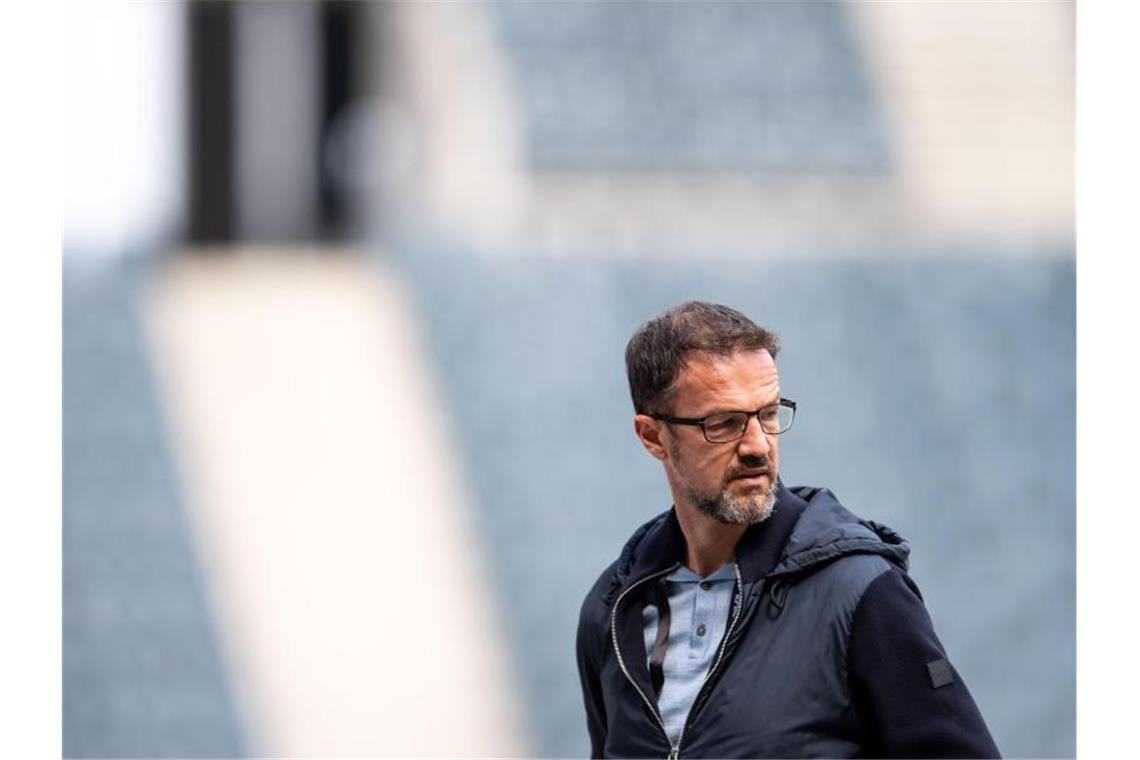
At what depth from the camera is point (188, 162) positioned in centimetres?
642

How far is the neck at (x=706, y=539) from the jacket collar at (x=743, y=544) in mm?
28

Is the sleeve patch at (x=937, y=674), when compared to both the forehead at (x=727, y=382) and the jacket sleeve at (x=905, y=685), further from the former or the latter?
the forehead at (x=727, y=382)

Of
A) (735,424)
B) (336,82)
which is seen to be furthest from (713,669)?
(336,82)

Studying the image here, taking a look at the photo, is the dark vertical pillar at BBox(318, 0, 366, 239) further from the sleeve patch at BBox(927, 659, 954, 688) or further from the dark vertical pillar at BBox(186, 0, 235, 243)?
the sleeve patch at BBox(927, 659, 954, 688)

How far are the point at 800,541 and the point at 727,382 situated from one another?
0.23 meters

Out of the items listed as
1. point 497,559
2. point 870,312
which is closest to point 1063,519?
point 870,312

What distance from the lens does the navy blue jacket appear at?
234cm

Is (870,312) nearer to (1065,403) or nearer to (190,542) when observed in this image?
(1065,403)

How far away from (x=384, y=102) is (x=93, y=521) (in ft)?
5.68

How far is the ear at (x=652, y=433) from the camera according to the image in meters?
2.61

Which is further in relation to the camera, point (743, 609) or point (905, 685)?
point (743, 609)

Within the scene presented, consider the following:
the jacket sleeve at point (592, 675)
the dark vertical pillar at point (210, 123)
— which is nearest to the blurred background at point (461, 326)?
the dark vertical pillar at point (210, 123)

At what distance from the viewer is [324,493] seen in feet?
21.1

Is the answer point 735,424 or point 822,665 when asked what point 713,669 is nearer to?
point 822,665
